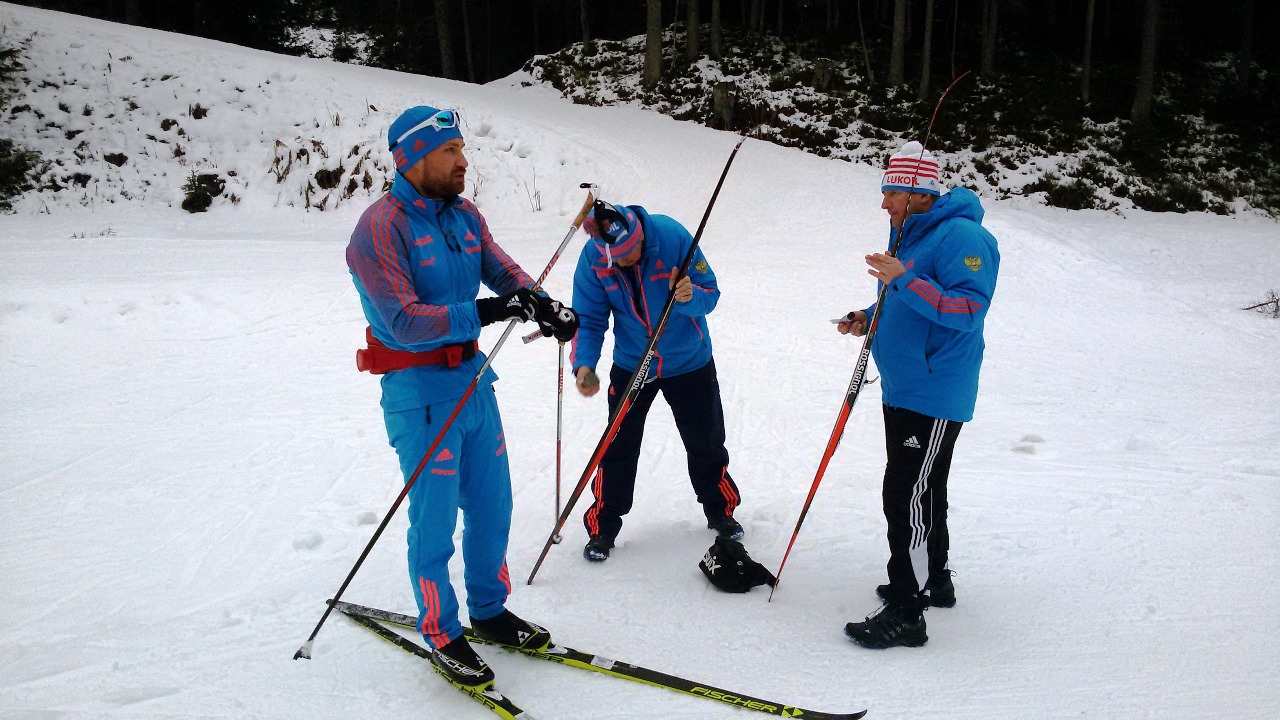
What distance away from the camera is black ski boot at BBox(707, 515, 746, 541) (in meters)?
4.31

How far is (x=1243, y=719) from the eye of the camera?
2842 millimetres

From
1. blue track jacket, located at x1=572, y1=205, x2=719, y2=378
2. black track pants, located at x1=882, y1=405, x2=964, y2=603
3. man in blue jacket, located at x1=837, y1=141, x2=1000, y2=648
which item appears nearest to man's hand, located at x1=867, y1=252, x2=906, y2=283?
man in blue jacket, located at x1=837, y1=141, x2=1000, y2=648

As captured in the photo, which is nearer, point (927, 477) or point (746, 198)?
point (927, 477)

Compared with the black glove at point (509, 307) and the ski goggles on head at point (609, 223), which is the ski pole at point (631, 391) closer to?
the ski goggles on head at point (609, 223)

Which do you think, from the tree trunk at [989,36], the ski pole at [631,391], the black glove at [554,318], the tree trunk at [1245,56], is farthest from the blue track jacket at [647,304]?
the tree trunk at [1245,56]

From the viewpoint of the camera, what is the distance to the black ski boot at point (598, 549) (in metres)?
4.20

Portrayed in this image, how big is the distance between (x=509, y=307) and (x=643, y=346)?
122cm

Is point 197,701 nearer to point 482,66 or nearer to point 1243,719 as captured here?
point 1243,719

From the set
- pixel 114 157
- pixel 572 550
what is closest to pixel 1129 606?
pixel 572 550

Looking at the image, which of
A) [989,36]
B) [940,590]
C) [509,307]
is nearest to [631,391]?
[509,307]

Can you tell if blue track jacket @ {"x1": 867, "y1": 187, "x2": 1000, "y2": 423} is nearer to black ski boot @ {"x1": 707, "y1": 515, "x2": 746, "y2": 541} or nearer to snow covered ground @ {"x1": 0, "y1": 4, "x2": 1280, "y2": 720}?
snow covered ground @ {"x1": 0, "y1": 4, "x2": 1280, "y2": 720}

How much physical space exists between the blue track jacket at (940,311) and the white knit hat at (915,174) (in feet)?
0.28

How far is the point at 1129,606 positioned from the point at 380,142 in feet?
40.7

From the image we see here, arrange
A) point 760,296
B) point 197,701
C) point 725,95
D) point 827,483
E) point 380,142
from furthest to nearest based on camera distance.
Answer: point 725,95 < point 380,142 < point 760,296 < point 827,483 < point 197,701
